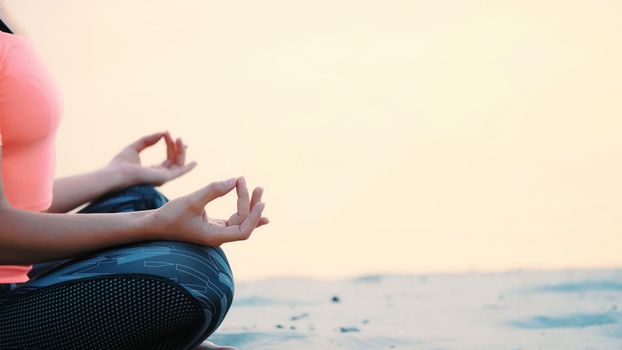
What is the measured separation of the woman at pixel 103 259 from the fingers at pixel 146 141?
60 centimetres

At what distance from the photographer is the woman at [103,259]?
3.84 ft

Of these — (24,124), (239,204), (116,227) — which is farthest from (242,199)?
(24,124)

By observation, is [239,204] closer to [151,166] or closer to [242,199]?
[242,199]

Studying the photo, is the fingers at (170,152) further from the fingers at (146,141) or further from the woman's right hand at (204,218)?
the woman's right hand at (204,218)

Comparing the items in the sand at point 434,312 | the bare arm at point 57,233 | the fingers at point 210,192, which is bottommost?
the sand at point 434,312

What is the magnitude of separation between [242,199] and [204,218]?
0.07 metres

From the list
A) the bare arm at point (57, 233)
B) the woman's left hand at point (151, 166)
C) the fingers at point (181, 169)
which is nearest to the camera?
the bare arm at point (57, 233)

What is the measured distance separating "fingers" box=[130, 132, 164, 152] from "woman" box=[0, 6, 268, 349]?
23.8 inches

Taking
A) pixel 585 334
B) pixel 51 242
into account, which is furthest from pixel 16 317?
pixel 585 334

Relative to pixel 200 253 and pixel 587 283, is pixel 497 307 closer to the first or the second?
pixel 587 283

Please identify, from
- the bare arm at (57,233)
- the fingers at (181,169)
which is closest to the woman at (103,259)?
the bare arm at (57,233)

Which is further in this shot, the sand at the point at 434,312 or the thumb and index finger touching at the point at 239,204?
the sand at the point at 434,312

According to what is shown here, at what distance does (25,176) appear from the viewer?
134 cm

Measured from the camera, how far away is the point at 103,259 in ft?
3.92
